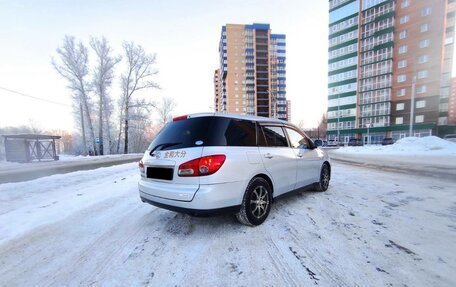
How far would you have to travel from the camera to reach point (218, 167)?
264cm

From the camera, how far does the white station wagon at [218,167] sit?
2.62 meters

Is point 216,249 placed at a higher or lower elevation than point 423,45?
lower

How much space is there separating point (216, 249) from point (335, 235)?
5.57 feet

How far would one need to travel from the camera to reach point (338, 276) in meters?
1.97

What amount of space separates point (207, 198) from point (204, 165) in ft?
1.42

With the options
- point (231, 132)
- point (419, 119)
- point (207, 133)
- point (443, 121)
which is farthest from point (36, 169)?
point (443, 121)

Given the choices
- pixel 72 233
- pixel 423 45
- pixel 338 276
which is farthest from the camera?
pixel 423 45

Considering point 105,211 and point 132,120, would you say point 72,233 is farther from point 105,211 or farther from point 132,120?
point 132,120

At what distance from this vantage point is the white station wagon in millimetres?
2625

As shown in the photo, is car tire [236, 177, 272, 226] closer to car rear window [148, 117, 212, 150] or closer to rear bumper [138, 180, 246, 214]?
rear bumper [138, 180, 246, 214]

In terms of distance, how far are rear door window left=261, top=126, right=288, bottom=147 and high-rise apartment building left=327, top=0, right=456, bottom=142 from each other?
45100mm

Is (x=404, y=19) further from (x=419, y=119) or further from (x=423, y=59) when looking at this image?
(x=419, y=119)

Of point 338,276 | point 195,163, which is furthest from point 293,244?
point 195,163

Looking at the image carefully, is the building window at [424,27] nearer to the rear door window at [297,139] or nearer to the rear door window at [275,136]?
the rear door window at [297,139]
